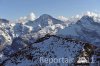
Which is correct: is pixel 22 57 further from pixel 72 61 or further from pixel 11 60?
pixel 72 61

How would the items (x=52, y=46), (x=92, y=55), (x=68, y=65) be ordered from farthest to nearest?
(x=52, y=46) → (x=92, y=55) → (x=68, y=65)

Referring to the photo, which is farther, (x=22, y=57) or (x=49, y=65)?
(x=22, y=57)

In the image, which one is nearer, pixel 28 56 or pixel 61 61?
pixel 61 61

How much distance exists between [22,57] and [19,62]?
154 centimetres

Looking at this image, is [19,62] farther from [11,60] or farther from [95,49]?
[95,49]

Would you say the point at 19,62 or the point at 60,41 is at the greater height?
the point at 60,41

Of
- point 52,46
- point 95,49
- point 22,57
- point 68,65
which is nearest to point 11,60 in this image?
point 22,57

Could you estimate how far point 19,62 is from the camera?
178ft

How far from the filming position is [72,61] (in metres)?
49.9

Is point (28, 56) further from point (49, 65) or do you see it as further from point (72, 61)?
point (72, 61)

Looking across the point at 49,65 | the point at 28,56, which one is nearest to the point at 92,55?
the point at 49,65

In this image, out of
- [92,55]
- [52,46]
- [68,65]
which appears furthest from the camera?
[52,46]

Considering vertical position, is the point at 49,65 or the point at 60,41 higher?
the point at 60,41

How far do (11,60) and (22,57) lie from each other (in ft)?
8.68
